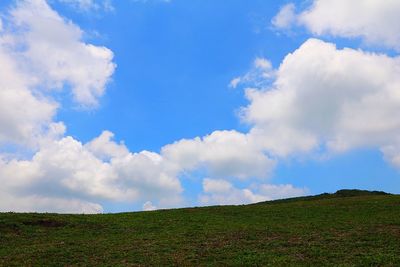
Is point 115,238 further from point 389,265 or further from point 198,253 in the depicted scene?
point 389,265

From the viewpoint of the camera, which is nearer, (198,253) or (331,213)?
(198,253)

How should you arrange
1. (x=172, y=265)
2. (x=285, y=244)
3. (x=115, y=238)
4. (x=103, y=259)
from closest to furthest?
(x=172, y=265), (x=103, y=259), (x=285, y=244), (x=115, y=238)

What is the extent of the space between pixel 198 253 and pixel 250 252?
3.50 meters

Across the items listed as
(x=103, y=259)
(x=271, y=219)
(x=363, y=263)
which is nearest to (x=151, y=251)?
(x=103, y=259)

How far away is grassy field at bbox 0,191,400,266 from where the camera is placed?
2906 cm

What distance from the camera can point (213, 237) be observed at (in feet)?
122

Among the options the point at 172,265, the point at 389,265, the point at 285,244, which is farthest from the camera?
the point at 285,244

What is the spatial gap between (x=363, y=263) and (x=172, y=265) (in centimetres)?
1121

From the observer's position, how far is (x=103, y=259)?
30.3 m

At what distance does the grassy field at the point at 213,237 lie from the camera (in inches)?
1144

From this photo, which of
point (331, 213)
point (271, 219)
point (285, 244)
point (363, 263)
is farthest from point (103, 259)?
point (331, 213)

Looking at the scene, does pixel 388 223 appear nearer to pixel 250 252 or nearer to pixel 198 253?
pixel 250 252

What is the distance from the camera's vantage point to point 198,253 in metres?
30.9

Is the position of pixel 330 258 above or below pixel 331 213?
below
